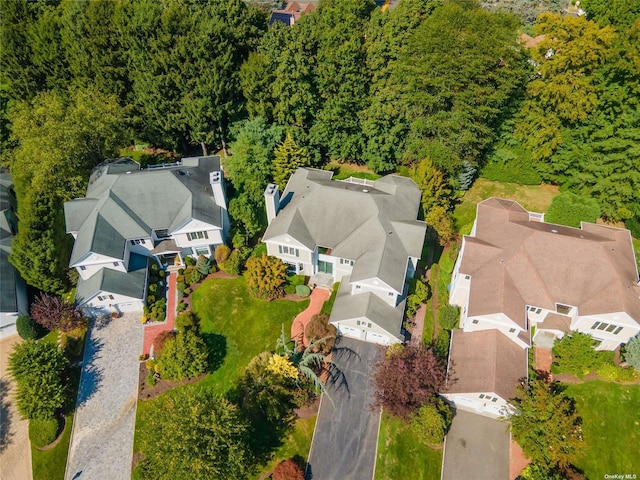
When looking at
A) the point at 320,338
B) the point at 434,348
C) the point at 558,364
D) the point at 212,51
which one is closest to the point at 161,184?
the point at 212,51

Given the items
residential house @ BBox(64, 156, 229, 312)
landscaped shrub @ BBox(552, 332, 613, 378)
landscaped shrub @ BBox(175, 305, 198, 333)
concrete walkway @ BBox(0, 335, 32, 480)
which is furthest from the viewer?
residential house @ BBox(64, 156, 229, 312)

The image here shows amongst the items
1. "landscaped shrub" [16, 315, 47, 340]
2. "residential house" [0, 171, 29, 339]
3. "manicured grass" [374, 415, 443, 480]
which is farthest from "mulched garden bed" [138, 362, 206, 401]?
"manicured grass" [374, 415, 443, 480]

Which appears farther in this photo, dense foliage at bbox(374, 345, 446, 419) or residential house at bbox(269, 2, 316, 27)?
residential house at bbox(269, 2, 316, 27)

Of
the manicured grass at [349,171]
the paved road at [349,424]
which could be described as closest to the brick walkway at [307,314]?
the paved road at [349,424]

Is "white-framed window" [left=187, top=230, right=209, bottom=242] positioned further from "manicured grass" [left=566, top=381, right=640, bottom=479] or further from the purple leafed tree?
"manicured grass" [left=566, top=381, right=640, bottom=479]

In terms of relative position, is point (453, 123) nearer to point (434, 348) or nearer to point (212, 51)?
point (434, 348)

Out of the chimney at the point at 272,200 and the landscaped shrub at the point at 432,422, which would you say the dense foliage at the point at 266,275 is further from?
the landscaped shrub at the point at 432,422
